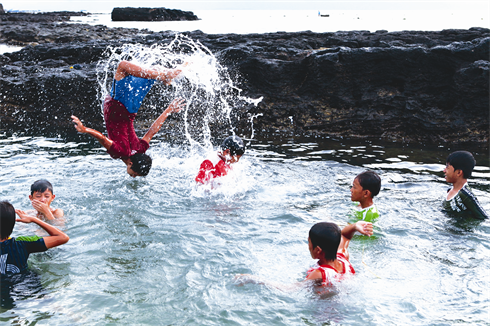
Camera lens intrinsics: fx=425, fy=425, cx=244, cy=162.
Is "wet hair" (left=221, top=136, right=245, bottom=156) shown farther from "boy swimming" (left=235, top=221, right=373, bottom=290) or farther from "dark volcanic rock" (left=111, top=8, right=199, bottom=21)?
"dark volcanic rock" (left=111, top=8, right=199, bottom=21)

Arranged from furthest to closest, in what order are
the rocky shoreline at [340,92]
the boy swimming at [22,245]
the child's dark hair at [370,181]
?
the rocky shoreline at [340,92], the child's dark hair at [370,181], the boy swimming at [22,245]

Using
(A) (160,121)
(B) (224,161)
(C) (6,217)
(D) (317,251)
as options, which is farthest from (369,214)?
(C) (6,217)

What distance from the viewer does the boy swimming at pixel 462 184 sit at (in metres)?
6.02

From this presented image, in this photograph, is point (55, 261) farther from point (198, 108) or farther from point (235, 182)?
point (198, 108)

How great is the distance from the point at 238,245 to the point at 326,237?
1.72 metres

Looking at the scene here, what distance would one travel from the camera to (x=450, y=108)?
35.0 feet

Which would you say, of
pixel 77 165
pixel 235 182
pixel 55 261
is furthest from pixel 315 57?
pixel 55 261

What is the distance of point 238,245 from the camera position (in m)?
5.36

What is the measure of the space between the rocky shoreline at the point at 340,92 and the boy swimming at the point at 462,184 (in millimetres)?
4547

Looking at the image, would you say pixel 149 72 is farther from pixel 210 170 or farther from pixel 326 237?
pixel 326 237

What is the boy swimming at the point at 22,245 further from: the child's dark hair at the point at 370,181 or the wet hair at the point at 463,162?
the wet hair at the point at 463,162

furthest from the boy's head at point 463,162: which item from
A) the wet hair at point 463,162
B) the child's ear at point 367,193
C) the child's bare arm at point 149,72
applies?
the child's bare arm at point 149,72

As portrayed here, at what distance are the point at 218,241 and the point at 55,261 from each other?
194 centimetres

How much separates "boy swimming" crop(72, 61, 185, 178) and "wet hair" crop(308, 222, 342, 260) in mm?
3327
